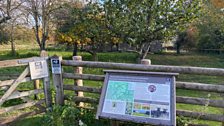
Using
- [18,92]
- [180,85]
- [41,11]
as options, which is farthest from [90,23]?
[180,85]

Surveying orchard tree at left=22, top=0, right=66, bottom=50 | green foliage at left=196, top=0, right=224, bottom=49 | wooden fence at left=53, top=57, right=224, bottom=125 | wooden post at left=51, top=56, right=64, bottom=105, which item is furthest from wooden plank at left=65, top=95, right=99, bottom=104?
green foliage at left=196, top=0, right=224, bottom=49

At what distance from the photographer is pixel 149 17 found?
10.5m

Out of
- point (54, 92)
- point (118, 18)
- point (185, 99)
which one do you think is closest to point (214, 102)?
point (185, 99)

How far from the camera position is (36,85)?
712 centimetres

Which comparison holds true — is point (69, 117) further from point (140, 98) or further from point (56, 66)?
point (140, 98)

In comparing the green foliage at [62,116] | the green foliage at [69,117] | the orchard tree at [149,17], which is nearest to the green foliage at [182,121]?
the green foliage at [69,117]

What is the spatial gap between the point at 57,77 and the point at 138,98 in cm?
234

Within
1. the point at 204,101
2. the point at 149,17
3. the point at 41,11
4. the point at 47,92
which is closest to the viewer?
the point at 204,101

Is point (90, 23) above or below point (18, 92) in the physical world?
above

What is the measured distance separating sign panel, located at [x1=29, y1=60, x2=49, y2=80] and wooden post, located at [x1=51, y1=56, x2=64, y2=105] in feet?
0.59

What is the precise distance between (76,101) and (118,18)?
18.7ft

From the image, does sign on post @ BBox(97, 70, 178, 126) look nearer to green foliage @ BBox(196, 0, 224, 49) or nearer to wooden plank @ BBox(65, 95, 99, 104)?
wooden plank @ BBox(65, 95, 99, 104)

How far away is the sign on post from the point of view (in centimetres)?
408

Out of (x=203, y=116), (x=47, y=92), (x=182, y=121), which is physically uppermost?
(x=47, y=92)
